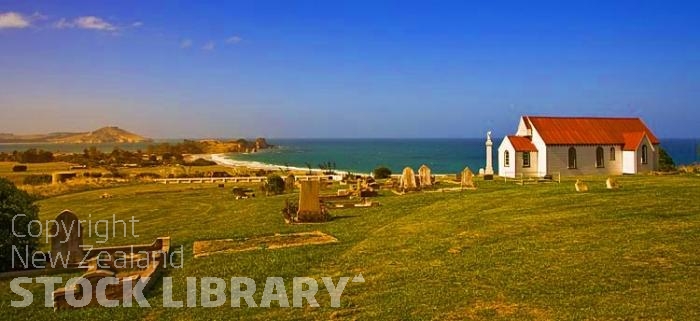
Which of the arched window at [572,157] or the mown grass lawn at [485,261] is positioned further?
the arched window at [572,157]

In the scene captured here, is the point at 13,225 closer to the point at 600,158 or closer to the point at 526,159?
the point at 526,159

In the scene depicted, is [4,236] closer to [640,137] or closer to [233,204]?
[233,204]

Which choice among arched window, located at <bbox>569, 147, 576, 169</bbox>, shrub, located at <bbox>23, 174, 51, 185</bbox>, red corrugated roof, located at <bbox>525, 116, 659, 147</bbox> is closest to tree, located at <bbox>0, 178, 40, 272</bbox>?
red corrugated roof, located at <bbox>525, 116, 659, 147</bbox>

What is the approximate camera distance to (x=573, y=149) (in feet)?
139

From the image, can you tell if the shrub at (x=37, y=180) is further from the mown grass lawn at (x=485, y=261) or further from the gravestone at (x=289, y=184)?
the mown grass lawn at (x=485, y=261)

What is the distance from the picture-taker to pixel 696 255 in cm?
1220

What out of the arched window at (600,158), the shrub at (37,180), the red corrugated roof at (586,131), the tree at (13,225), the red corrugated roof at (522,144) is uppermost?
the red corrugated roof at (586,131)

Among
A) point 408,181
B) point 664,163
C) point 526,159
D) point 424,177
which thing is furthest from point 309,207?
point 664,163

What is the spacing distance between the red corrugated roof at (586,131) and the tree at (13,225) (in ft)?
117

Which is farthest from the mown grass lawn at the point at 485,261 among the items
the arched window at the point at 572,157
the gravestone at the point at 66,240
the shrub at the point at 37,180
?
the shrub at the point at 37,180

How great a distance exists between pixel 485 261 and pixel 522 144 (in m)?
31.6

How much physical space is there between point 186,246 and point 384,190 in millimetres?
18693

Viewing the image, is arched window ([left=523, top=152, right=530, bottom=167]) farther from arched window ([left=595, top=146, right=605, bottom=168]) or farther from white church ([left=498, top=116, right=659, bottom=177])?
arched window ([left=595, top=146, right=605, bottom=168])

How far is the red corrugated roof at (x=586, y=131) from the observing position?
42.6 m
